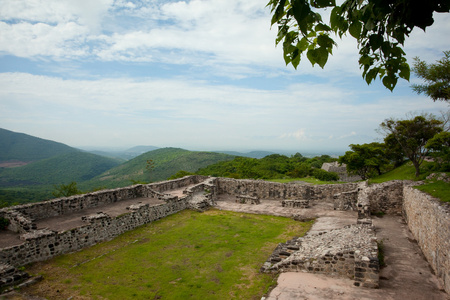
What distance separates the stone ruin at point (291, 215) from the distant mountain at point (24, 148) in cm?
9480

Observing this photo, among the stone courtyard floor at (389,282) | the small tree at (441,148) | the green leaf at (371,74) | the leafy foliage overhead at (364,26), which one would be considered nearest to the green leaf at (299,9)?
the leafy foliage overhead at (364,26)

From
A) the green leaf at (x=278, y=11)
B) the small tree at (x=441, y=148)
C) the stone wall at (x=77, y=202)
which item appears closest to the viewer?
the green leaf at (x=278, y=11)

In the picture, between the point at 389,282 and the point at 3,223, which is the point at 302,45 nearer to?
the point at 389,282

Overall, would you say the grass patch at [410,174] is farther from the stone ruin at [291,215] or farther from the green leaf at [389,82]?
the green leaf at [389,82]

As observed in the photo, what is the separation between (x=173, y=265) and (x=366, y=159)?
20.4 meters

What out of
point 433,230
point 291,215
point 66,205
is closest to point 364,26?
point 433,230

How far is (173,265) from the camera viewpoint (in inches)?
321

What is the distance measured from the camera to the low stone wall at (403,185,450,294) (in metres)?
5.84

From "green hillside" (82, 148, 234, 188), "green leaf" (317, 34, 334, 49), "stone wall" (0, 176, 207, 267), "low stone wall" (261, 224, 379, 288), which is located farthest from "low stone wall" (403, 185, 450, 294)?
"green hillside" (82, 148, 234, 188)

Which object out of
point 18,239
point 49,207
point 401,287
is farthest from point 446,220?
point 49,207

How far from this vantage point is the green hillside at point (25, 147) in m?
92.3

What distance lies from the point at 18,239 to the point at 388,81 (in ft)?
36.3

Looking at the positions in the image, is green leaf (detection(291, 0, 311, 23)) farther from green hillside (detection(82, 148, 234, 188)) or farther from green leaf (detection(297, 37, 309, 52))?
green hillside (detection(82, 148, 234, 188))

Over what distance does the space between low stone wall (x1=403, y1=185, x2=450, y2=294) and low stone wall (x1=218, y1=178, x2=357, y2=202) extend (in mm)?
5776
